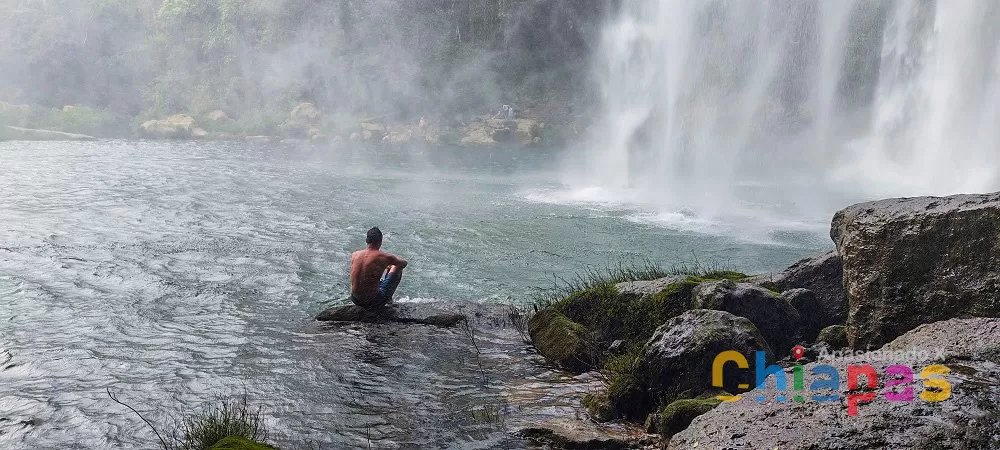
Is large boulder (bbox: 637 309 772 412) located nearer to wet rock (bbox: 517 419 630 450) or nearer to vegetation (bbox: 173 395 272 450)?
wet rock (bbox: 517 419 630 450)

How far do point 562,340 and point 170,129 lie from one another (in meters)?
41.4

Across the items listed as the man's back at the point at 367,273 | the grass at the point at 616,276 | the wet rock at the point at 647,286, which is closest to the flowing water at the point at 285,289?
the grass at the point at 616,276

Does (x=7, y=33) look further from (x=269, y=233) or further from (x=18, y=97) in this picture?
(x=269, y=233)

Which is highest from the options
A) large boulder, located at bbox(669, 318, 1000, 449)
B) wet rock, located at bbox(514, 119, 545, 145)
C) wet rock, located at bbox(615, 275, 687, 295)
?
wet rock, located at bbox(514, 119, 545, 145)

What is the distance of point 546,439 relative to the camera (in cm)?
590

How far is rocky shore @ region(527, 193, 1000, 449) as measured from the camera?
12.8 ft

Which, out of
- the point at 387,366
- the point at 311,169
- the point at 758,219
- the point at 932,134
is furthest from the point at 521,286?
the point at 932,134

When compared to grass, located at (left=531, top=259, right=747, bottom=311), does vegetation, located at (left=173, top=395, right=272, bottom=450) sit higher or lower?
lower

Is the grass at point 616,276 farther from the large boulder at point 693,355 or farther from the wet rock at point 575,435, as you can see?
the wet rock at point 575,435

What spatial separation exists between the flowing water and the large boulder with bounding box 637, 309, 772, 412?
35.8 inches

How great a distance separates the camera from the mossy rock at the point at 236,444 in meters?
4.91

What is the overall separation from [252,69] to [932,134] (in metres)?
42.5

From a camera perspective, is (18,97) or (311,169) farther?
(18,97)

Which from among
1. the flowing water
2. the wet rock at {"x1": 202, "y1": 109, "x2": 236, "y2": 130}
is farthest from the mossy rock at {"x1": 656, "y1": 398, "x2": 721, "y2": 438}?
the wet rock at {"x1": 202, "y1": 109, "x2": 236, "y2": 130}
